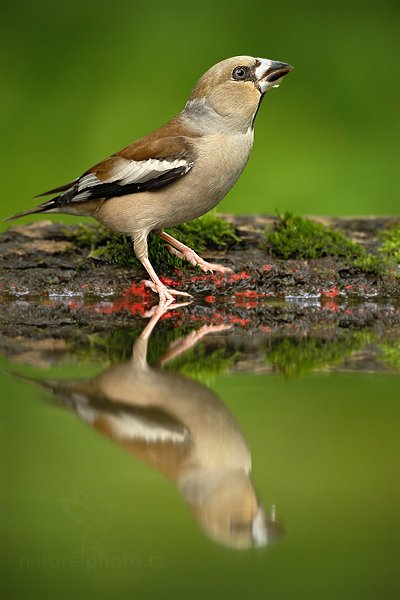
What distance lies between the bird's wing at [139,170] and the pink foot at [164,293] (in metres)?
0.62

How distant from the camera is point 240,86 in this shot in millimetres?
5797

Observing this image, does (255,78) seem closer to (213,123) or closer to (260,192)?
(213,123)

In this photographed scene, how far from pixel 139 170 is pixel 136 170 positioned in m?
0.02

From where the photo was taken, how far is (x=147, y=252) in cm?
586

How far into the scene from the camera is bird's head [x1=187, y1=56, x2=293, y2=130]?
5.79 m

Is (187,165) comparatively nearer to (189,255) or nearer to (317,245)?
(189,255)

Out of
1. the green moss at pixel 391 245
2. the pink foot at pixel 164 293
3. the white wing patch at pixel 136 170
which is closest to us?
the pink foot at pixel 164 293

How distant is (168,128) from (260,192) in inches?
165

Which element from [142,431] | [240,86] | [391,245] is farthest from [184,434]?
[391,245]

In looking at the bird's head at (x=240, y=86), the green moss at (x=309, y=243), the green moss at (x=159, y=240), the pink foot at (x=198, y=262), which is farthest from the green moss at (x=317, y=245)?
the bird's head at (x=240, y=86)

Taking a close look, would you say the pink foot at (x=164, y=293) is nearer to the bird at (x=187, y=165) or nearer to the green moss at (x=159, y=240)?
the bird at (x=187, y=165)

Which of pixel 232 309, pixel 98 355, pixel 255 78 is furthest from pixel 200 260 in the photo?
pixel 98 355

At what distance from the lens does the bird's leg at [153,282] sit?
18.2ft

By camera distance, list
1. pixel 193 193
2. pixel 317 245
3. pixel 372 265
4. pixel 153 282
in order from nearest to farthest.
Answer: pixel 193 193 < pixel 153 282 < pixel 372 265 < pixel 317 245
